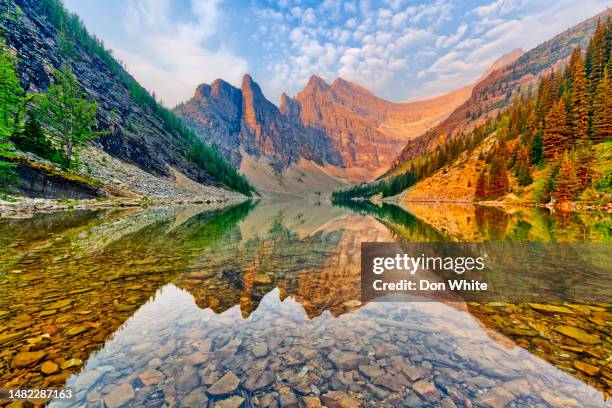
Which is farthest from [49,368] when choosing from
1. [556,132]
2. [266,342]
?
[556,132]

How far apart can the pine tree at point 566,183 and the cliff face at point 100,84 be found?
357 feet

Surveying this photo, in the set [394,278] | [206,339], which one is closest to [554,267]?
[394,278]

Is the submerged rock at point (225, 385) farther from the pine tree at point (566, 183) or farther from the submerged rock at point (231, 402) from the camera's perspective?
the pine tree at point (566, 183)

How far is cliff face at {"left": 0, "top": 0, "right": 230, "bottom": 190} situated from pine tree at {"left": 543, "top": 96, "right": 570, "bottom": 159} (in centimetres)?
11374

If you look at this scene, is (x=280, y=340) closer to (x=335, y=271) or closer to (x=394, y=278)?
(x=335, y=271)

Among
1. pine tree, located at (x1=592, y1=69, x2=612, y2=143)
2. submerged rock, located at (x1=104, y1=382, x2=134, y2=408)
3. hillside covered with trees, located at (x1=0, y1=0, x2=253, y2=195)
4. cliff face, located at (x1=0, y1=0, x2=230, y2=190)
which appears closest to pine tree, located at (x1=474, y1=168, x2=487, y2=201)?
pine tree, located at (x1=592, y1=69, x2=612, y2=143)

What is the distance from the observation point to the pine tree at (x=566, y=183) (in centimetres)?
5075

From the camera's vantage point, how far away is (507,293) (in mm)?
9250

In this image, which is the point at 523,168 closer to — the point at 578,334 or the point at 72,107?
the point at 578,334

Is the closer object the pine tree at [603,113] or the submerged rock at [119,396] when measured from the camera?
the submerged rock at [119,396]

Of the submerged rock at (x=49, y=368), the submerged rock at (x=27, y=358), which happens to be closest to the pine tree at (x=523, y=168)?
the submerged rock at (x=49, y=368)

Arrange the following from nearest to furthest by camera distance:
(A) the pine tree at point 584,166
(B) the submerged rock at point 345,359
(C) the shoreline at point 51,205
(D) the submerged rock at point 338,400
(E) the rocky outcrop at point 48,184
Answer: (D) the submerged rock at point 338,400 → (B) the submerged rock at point 345,359 → (C) the shoreline at point 51,205 → (E) the rocky outcrop at point 48,184 → (A) the pine tree at point 584,166

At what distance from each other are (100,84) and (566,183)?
150 meters

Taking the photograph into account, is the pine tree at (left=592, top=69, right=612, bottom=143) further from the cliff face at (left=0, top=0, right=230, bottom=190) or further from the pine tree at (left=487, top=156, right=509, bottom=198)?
the cliff face at (left=0, top=0, right=230, bottom=190)
